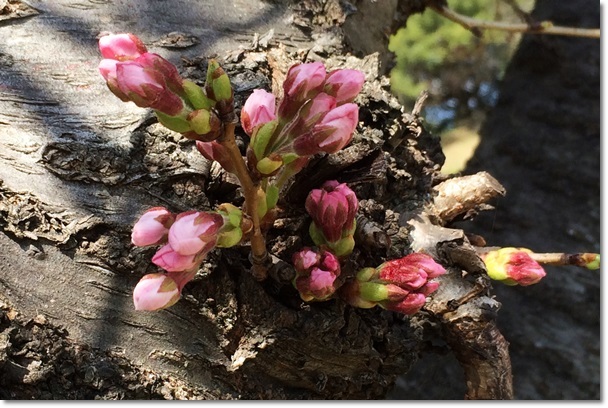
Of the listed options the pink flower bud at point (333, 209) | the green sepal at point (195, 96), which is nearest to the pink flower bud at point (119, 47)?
the green sepal at point (195, 96)

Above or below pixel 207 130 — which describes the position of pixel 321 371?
below

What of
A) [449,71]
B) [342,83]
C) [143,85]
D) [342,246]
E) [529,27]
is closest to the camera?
[143,85]

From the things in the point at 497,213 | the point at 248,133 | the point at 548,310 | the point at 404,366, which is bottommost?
the point at 548,310

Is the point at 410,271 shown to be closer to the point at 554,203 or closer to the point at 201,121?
the point at 201,121

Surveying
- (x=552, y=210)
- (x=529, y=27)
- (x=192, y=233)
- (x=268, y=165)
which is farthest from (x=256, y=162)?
(x=552, y=210)

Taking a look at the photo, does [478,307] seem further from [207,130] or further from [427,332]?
[207,130]

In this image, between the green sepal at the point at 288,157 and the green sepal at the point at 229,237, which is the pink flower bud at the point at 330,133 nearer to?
the green sepal at the point at 288,157

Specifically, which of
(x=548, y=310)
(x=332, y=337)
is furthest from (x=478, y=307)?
(x=548, y=310)
